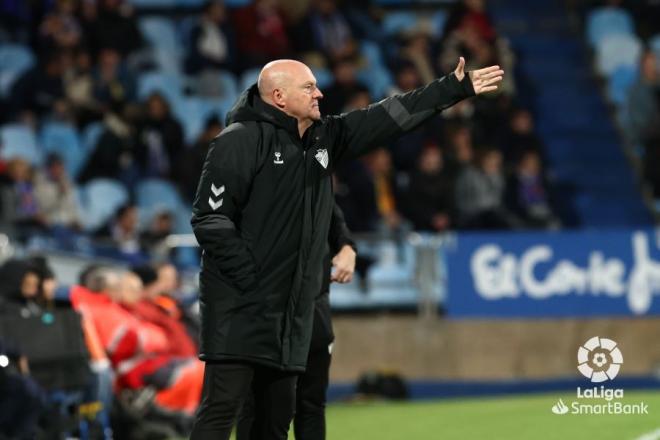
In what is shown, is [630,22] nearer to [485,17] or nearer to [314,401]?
[485,17]

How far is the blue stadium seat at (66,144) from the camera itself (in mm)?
18234

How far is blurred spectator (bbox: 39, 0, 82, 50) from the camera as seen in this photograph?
19250 mm

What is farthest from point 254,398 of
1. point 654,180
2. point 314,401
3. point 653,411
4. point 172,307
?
point 654,180

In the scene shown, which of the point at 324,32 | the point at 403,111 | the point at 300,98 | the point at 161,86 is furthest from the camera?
the point at 324,32

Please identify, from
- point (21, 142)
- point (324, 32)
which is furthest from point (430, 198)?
point (21, 142)

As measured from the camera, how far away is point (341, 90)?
751 inches

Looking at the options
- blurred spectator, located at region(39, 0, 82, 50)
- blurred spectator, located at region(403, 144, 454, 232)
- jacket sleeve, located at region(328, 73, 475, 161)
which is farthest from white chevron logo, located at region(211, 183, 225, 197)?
blurred spectator, located at region(39, 0, 82, 50)

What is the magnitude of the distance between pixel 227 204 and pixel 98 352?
5.04 meters

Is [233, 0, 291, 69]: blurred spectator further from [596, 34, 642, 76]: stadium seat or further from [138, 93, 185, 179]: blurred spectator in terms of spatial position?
[596, 34, 642, 76]: stadium seat

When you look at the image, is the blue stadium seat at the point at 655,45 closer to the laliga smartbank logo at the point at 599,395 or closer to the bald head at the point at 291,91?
the laliga smartbank logo at the point at 599,395

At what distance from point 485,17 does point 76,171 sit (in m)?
6.11

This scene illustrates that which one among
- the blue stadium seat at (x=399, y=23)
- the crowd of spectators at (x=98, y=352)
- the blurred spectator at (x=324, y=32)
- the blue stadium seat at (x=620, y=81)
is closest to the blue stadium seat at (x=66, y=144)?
the blurred spectator at (x=324, y=32)

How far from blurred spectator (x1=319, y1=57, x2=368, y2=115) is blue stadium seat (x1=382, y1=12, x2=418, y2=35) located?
98.1 inches

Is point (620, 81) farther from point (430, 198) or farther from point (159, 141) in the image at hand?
point (159, 141)
